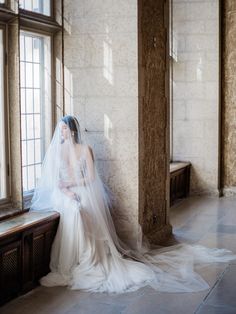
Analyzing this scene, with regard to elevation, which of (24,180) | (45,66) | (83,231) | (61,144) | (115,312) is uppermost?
(45,66)

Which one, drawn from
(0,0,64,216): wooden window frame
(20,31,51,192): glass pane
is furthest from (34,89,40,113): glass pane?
(0,0,64,216): wooden window frame

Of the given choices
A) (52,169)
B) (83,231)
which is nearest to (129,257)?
(83,231)

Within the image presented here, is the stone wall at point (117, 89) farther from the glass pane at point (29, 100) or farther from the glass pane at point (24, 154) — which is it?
the glass pane at point (24, 154)

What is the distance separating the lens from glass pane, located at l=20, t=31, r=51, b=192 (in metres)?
5.77

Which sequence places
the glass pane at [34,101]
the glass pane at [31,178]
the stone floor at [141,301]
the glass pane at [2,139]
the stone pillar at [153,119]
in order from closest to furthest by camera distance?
1. the stone floor at [141,301]
2. the glass pane at [2,139]
3. the glass pane at [34,101]
4. the glass pane at [31,178]
5. the stone pillar at [153,119]

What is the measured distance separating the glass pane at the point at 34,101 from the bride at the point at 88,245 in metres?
0.27

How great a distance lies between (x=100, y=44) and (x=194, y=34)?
3.93 m

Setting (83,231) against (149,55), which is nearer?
(83,231)

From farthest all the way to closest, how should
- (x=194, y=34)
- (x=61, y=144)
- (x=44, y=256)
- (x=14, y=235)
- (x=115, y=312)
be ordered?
(x=194, y=34), (x=61, y=144), (x=44, y=256), (x=14, y=235), (x=115, y=312)

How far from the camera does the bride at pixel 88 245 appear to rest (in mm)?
5191

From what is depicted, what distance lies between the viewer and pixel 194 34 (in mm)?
9648

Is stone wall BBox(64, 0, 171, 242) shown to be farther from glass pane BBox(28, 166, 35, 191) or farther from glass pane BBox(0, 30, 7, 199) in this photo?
glass pane BBox(0, 30, 7, 199)

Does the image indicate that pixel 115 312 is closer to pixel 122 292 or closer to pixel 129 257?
pixel 122 292

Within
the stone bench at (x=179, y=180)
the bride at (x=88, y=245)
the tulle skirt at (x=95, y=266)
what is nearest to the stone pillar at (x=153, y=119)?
the bride at (x=88, y=245)
